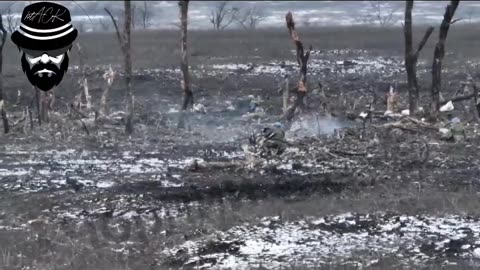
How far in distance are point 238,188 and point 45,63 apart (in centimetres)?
349

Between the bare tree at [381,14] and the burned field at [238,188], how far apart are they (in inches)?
1193

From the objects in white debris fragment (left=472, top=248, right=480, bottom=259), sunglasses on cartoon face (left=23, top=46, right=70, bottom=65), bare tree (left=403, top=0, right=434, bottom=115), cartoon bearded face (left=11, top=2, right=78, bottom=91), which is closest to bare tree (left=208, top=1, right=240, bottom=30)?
bare tree (left=403, top=0, right=434, bottom=115)

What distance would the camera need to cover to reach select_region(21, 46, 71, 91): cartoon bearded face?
972cm

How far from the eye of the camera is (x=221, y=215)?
10.4 metres

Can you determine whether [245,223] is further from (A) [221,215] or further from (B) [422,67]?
(B) [422,67]

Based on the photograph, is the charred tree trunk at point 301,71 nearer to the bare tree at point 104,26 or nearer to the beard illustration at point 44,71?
the beard illustration at point 44,71

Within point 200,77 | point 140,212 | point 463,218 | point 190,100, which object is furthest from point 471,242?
point 200,77

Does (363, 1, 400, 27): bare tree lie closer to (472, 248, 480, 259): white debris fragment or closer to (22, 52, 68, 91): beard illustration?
(22, 52, 68, 91): beard illustration

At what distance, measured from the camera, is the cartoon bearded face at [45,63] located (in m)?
9.72

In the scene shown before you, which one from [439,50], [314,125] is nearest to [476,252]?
[314,125]

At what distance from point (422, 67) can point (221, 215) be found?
17.1m

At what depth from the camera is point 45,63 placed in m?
10.1

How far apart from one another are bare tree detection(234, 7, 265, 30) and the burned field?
103 ft

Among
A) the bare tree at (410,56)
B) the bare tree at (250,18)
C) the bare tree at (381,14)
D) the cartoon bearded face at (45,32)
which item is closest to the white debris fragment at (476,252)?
the cartoon bearded face at (45,32)
